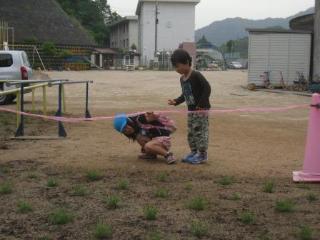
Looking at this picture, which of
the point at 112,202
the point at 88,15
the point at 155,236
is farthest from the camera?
the point at 88,15

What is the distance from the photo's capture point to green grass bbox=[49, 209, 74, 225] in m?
4.92

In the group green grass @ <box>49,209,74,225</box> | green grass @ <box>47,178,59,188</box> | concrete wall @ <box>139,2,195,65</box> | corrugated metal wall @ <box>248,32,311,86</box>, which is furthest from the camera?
concrete wall @ <box>139,2,195,65</box>

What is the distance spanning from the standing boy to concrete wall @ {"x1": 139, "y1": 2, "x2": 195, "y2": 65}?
234ft

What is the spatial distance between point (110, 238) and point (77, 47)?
55.9m

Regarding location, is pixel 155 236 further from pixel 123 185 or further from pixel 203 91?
pixel 203 91

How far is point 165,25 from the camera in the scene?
7938 centimetres

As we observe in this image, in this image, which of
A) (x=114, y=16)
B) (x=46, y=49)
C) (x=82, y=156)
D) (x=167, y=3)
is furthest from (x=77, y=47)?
(x=82, y=156)

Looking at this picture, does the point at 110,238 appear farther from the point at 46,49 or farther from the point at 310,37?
the point at 46,49

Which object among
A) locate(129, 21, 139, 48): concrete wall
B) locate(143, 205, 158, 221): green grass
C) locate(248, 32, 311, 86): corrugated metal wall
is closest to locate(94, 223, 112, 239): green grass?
locate(143, 205, 158, 221): green grass

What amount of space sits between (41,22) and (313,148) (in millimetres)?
55393

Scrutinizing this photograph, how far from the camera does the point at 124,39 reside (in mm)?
92812

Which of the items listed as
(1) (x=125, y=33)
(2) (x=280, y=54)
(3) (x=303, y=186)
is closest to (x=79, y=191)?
(3) (x=303, y=186)

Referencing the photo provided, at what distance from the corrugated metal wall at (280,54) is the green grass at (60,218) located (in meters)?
23.3

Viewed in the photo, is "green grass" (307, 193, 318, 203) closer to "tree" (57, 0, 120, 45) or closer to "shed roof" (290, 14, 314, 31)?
"shed roof" (290, 14, 314, 31)
